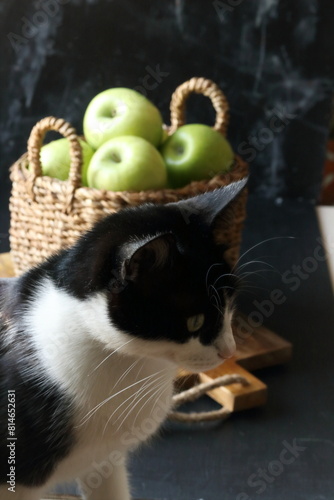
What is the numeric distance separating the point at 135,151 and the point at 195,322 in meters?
0.43

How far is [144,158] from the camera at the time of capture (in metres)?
0.95

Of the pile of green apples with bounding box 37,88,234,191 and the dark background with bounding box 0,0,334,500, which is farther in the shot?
the dark background with bounding box 0,0,334,500

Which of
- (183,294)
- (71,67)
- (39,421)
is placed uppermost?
(71,67)

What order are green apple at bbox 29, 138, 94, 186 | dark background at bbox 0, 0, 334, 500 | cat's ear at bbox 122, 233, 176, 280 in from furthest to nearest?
dark background at bbox 0, 0, 334, 500 < green apple at bbox 29, 138, 94, 186 < cat's ear at bbox 122, 233, 176, 280

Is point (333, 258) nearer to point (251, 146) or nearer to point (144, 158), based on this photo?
point (251, 146)

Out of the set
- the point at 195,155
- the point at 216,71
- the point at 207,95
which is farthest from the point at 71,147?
the point at 216,71

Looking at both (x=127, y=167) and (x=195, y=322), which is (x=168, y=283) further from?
(x=127, y=167)

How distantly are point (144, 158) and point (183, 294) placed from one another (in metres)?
0.41

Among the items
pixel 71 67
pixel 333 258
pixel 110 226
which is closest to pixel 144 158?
pixel 110 226

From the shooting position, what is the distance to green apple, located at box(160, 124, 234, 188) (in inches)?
39.8

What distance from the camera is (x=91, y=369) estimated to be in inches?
23.8

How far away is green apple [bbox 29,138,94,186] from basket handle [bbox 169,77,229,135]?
22cm

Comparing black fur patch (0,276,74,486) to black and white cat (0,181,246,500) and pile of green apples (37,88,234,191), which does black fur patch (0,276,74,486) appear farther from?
pile of green apples (37,88,234,191)

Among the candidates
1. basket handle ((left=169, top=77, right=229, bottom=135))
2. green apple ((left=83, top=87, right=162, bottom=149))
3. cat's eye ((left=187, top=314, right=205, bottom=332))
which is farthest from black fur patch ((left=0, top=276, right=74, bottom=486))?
basket handle ((left=169, top=77, right=229, bottom=135))
